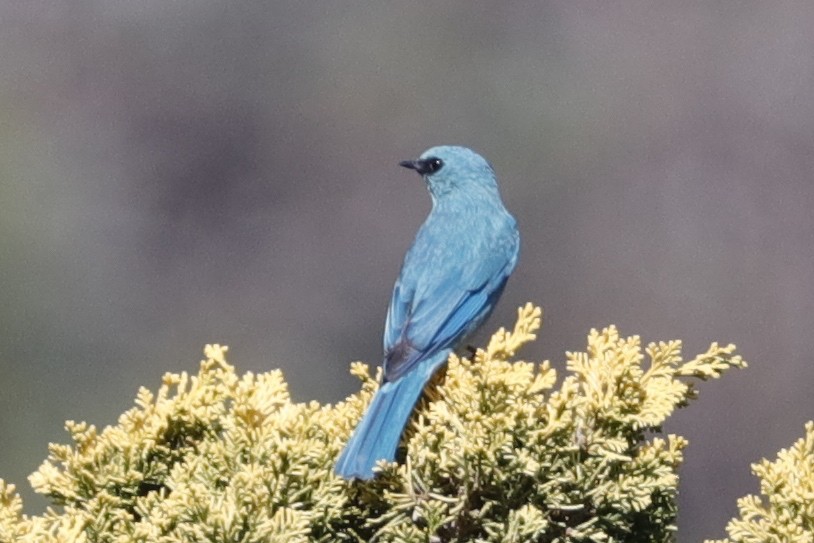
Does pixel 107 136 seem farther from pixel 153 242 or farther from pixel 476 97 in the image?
pixel 476 97

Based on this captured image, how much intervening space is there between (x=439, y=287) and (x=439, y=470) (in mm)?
1332

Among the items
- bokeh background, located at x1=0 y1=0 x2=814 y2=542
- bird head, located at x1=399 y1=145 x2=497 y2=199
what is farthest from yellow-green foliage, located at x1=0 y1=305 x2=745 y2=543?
bokeh background, located at x1=0 y1=0 x2=814 y2=542

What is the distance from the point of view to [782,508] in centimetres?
296

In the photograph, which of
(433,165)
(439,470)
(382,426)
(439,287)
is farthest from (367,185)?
(439,470)

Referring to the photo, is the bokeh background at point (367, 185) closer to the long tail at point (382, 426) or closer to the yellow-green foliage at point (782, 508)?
the long tail at point (382, 426)

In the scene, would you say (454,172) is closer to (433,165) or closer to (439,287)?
(433,165)

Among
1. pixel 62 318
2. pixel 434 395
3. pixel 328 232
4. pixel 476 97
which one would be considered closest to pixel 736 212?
pixel 476 97

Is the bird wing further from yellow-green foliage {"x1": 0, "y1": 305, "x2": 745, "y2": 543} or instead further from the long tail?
yellow-green foliage {"x1": 0, "y1": 305, "x2": 745, "y2": 543}

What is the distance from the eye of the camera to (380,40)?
622 inches

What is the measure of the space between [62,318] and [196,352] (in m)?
1.13

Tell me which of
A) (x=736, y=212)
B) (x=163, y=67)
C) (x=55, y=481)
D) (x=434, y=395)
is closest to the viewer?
(x=55, y=481)

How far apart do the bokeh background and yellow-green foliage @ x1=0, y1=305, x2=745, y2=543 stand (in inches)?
259

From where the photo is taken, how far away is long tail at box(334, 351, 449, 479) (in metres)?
2.95

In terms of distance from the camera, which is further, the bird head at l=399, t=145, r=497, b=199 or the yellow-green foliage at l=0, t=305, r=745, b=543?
the bird head at l=399, t=145, r=497, b=199
